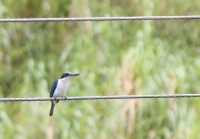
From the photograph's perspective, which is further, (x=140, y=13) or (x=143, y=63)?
(x=140, y=13)

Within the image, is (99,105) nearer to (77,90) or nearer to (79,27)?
(77,90)

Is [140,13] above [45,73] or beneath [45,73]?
above

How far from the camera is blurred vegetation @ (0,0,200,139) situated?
8.70m

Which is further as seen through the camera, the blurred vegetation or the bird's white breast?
the blurred vegetation

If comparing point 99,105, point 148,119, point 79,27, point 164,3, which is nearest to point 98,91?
point 99,105

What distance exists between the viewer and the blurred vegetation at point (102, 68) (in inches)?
342

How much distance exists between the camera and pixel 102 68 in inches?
373

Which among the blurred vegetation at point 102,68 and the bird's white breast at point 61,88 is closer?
the bird's white breast at point 61,88

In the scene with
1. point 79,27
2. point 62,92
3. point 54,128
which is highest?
point 79,27

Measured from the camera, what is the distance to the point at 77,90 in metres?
9.23

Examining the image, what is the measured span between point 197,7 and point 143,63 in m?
1.96

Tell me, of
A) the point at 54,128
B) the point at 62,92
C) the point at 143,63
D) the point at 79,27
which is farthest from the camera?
the point at 79,27

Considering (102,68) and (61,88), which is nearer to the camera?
(61,88)

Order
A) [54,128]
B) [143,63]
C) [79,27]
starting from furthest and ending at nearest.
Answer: [79,27]
[143,63]
[54,128]
